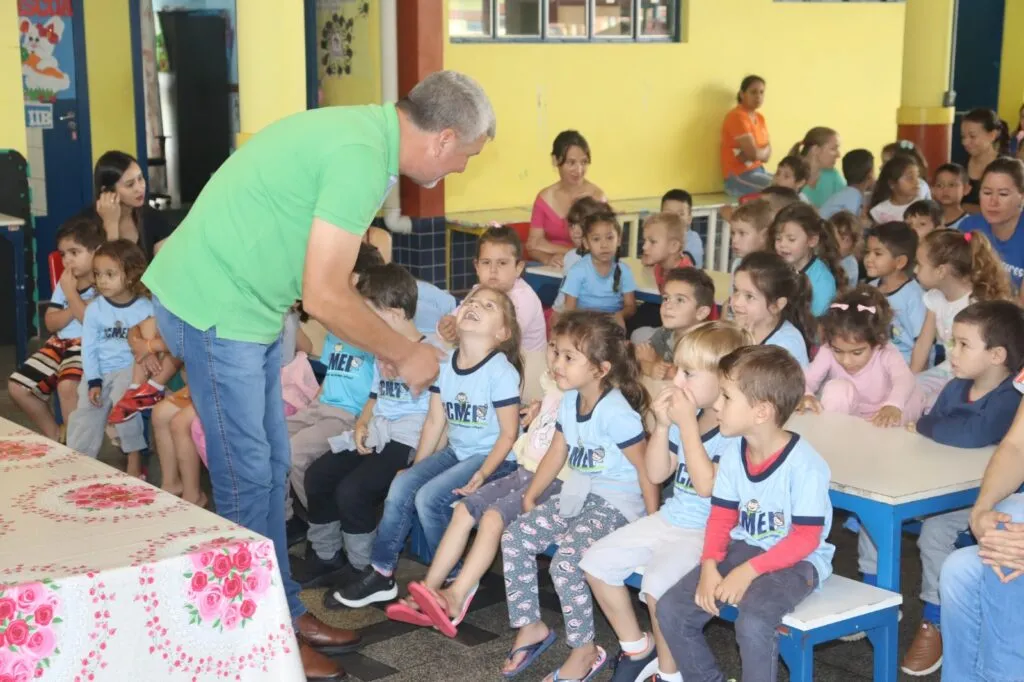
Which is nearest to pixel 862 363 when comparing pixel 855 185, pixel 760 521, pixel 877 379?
pixel 877 379

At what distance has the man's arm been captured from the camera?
2945 millimetres

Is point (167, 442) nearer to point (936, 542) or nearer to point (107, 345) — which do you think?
point (107, 345)

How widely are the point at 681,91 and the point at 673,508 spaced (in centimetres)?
691

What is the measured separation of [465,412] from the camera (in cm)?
413

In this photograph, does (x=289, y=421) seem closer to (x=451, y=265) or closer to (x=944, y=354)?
(x=944, y=354)

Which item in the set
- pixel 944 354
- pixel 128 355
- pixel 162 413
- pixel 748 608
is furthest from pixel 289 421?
pixel 944 354

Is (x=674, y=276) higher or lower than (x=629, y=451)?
higher

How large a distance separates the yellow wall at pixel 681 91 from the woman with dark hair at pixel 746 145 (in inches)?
11.7

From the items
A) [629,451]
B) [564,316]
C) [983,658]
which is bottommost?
[983,658]

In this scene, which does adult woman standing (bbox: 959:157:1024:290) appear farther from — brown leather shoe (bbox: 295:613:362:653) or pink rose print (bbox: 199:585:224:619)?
pink rose print (bbox: 199:585:224:619)

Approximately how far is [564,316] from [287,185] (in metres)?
1.06

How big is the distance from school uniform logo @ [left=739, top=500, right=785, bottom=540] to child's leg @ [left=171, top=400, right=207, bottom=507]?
239 cm

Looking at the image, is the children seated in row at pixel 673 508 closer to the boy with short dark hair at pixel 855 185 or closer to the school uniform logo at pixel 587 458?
the school uniform logo at pixel 587 458

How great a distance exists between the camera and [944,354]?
5.04m
